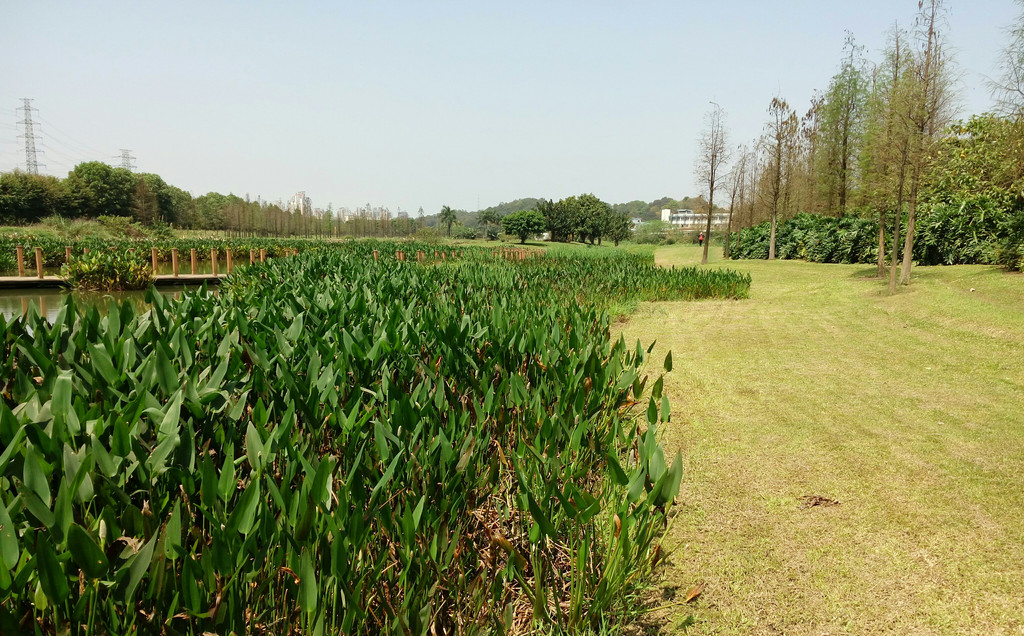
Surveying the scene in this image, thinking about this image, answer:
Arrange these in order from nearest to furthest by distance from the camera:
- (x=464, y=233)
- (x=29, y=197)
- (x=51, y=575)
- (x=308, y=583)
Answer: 1. (x=51, y=575)
2. (x=308, y=583)
3. (x=29, y=197)
4. (x=464, y=233)

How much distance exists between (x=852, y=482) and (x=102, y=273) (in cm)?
1965

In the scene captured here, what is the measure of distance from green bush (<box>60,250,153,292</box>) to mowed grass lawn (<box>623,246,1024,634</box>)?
1635cm

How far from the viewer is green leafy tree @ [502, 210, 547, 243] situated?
87.1m

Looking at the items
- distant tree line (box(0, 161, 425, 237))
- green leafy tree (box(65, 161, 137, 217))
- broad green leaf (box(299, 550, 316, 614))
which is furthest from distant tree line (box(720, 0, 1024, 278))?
green leafy tree (box(65, 161, 137, 217))

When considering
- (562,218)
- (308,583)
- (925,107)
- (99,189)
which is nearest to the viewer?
(308,583)

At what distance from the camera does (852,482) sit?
406 cm

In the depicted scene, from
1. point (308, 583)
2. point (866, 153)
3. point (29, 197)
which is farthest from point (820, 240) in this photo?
point (29, 197)

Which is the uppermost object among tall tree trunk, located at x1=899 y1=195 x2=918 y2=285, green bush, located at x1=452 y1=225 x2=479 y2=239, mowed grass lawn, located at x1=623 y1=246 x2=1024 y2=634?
green bush, located at x1=452 y1=225 x2=479 y2=239

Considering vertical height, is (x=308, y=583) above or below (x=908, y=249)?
below

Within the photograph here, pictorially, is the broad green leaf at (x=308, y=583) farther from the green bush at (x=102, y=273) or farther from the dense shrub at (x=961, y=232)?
the dense shrub at (x=961, y=232)

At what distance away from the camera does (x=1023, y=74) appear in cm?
1495

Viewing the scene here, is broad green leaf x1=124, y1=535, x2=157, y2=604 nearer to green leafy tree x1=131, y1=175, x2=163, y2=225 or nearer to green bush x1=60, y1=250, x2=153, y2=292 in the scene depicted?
green bush x1=60, y1=250, x2=153, y2=292

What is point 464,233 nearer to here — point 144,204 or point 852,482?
point 144,204

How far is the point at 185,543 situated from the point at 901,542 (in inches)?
145
